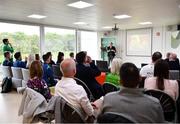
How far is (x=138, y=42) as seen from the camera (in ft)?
37.4

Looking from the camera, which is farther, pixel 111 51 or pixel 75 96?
pixel 111 51

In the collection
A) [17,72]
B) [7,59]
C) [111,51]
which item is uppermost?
[111,51]

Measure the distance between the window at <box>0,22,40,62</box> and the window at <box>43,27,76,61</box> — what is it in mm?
586

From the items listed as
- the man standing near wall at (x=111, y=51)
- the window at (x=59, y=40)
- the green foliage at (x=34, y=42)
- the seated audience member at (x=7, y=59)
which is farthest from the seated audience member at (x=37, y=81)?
the man standing near wall at (x=111, y=51)

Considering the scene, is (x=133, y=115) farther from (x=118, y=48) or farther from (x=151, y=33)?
(x=118, y=48)

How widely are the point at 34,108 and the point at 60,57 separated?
173 inches

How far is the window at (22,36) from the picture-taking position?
8320 mm

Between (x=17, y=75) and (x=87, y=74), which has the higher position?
(x=87, y=74)

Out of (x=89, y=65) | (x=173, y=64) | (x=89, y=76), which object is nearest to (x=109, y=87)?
(x=89, y=76)

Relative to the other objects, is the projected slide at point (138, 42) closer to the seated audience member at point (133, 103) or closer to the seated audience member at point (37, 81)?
the seated audience member at point (37, 81)

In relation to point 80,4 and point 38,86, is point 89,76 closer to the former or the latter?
point 38,86

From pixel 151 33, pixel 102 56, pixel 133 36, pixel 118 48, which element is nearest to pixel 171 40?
pixel 151 33

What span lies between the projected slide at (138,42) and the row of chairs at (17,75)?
7.41m

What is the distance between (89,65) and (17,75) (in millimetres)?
3459
